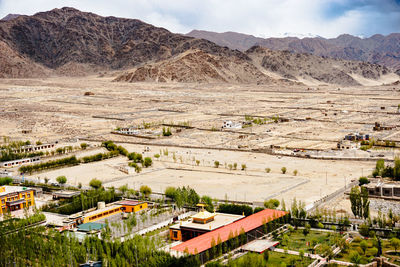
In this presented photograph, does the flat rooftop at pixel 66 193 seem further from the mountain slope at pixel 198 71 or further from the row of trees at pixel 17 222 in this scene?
the mountain slope at pixel 198 71

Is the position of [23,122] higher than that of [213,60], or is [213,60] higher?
[213,60]

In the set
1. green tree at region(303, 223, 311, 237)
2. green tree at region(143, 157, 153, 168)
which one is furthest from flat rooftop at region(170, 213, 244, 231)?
green tree at region(143, 157, 153, 168)

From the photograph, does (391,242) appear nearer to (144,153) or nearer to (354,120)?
(144,153)

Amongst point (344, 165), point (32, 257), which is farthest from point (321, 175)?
point (32, 257)

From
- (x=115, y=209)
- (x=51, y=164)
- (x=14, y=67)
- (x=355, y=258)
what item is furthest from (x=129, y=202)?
(x=14, y=67)

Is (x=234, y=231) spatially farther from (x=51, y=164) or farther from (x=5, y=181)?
Answer: (x=51, y=164)
